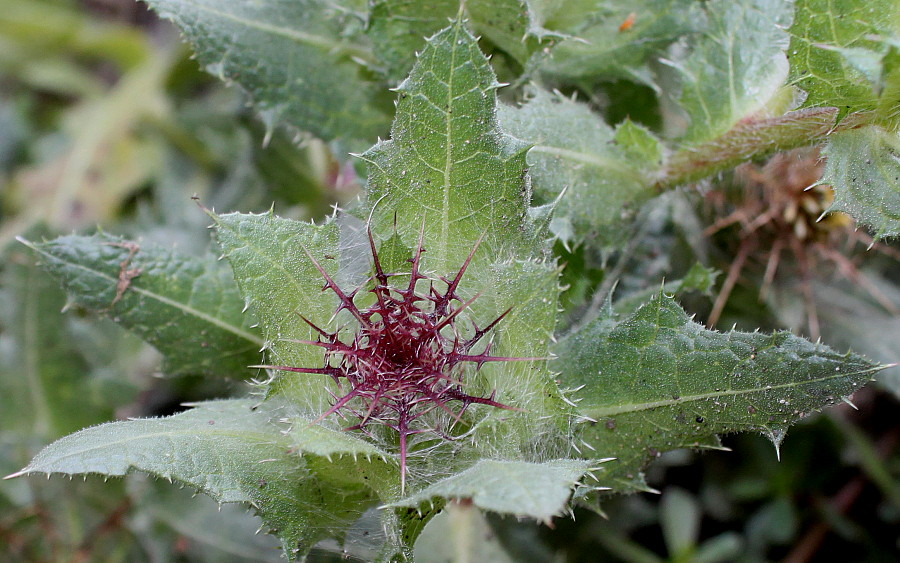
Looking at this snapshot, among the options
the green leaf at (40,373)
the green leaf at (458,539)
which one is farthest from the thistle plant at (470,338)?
the green leaf at (40,373)

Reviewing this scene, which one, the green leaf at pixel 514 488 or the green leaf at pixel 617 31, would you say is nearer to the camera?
the green leaf at pixel 514 488

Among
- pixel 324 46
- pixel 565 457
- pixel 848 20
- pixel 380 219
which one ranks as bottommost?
pixel 565 457

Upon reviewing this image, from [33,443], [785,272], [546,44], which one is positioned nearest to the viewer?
[546,44]

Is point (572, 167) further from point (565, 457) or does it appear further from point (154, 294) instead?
point (154, 294)

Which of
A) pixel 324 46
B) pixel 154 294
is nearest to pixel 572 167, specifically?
pixel 324 46

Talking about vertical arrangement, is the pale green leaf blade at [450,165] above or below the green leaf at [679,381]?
above

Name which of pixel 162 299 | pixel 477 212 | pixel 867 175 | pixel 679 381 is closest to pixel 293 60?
pixel 162 299

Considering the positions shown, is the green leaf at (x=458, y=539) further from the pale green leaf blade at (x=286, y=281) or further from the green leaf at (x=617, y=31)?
the green leaf at (x=617, y=31)
